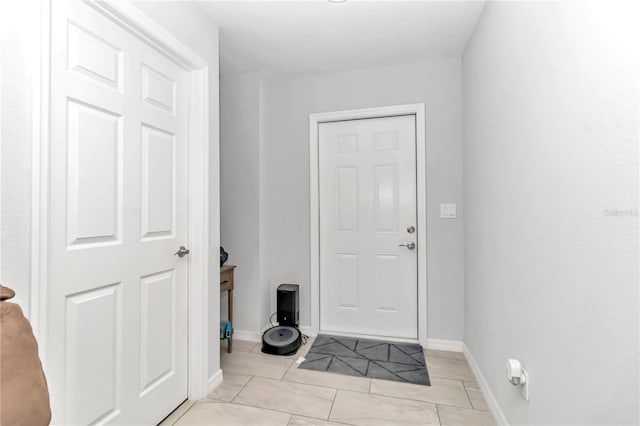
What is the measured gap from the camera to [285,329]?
251cm

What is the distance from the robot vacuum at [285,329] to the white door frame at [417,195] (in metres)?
0.20

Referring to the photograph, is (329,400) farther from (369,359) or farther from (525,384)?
(525,384)

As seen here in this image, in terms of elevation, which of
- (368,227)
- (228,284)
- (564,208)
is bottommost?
(228,284)

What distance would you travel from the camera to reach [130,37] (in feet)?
4.64

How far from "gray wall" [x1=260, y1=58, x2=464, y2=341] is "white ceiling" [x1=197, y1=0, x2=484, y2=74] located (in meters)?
0.15

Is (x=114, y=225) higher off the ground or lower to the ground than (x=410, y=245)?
higher

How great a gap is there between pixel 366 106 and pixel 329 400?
2.28 metres

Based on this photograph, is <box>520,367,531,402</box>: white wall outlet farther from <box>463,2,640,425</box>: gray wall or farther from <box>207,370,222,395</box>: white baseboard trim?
<box>207,370,222,395</box>: white baseboard trim

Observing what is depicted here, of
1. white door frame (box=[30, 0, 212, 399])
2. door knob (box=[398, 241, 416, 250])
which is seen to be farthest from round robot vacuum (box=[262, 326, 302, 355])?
door knob (box=[398, 241, 416, 250])

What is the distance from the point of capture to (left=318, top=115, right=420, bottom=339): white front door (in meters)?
2.58

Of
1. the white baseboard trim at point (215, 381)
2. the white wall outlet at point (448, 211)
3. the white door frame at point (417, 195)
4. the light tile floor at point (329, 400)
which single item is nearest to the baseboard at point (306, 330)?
the white door frame at point (417, 195)

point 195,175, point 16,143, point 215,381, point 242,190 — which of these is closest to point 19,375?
point 16,143

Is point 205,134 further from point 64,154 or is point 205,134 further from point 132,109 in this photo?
point 64,154

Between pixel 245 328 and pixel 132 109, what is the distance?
1.98m
